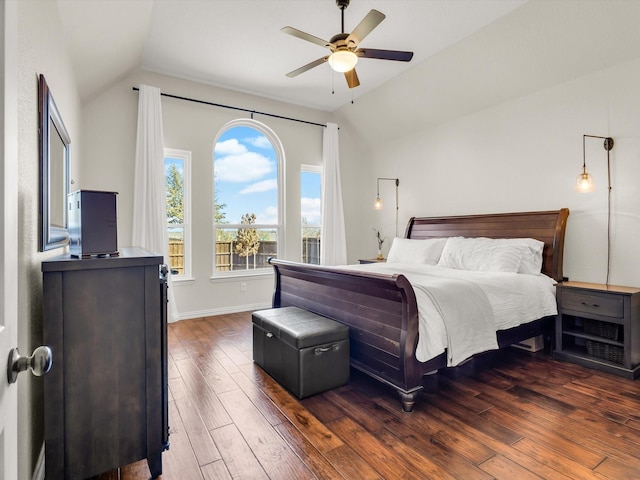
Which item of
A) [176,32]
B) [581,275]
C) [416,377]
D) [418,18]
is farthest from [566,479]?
[176,32]

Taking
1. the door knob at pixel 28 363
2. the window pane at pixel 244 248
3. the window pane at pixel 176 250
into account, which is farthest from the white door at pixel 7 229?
the window pane at pixel 244 248

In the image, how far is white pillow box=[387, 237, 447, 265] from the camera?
430cm

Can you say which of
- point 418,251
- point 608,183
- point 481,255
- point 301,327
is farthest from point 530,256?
point 301,327

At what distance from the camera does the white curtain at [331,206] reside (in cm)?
570

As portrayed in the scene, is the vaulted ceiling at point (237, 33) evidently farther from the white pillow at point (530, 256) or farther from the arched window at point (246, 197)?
the white pillow at point (530, 256)

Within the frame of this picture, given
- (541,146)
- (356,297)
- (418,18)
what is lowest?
(356,297)

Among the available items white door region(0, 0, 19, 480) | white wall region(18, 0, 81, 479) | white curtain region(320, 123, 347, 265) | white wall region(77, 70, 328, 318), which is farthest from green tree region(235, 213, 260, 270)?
white door region(0, 0, 19, 480)

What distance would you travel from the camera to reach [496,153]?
14.0ft

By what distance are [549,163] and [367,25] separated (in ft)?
8.34

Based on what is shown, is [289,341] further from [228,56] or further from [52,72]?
[228,56]

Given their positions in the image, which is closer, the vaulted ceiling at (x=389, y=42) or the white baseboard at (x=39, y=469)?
the white baseboard at (x=39, y=469)

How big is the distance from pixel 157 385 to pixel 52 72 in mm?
1911

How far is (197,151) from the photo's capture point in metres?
4.76

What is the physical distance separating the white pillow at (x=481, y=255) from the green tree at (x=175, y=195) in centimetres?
340
